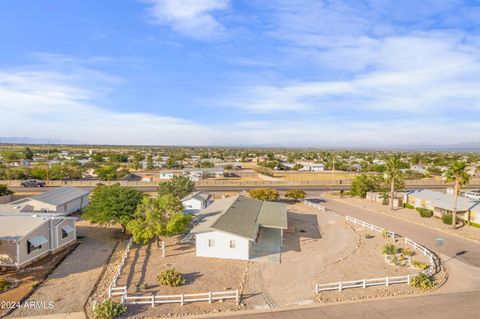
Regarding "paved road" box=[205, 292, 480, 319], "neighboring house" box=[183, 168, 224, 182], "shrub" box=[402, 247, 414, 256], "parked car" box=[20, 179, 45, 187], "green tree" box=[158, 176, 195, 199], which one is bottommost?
"shrub" box=[402, 247, 414, 256]

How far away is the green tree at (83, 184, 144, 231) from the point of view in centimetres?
3225

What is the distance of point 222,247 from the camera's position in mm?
26562

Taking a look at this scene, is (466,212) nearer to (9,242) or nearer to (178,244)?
(178,244)

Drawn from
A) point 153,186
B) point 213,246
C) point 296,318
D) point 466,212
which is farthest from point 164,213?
point 153,186

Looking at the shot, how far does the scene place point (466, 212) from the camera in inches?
1548

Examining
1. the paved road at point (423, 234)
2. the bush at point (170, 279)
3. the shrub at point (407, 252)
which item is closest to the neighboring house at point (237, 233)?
the bush at point (170, 279)

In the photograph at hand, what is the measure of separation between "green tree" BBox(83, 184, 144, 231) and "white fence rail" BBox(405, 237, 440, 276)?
1011 inches

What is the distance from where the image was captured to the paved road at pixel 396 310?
17.1 m

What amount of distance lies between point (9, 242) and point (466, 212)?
47.0m

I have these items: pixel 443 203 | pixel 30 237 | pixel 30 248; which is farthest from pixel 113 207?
pixel 443 203

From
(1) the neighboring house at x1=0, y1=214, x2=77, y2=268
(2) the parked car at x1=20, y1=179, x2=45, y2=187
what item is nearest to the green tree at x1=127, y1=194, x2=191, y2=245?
(1) the neighboring house at x1=0, y1=214, x2=77, y2=268

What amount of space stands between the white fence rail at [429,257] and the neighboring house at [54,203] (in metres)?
32.9

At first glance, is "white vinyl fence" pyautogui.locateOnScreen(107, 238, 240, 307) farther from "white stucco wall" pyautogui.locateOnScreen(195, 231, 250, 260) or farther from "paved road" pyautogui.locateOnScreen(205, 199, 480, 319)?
"white stucco wall" pyautogui.locateOnScreen(195, 231, 250, 260)

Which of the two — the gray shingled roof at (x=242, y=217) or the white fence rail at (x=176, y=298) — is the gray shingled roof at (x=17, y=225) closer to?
the white fence rail at (x=176, y=298)
